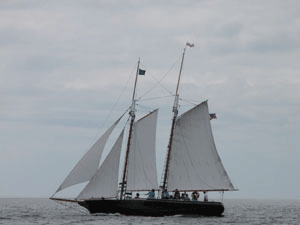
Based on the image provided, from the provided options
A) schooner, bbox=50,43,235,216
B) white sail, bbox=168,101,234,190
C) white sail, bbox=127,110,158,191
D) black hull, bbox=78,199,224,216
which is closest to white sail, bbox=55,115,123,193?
schooner, bbox=50,43,235,216

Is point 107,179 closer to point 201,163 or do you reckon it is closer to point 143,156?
point 143,156

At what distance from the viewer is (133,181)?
6206 cm

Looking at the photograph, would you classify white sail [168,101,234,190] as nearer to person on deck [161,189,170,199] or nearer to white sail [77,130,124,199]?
person on deck [161,189,170,199]

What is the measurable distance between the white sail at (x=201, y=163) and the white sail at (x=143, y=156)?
3368mm

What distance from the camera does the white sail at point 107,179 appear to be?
5978cm

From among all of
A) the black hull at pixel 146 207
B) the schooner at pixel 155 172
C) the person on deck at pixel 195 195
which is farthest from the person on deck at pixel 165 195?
the person on deck at pixel 195 195

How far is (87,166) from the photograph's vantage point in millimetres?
57938

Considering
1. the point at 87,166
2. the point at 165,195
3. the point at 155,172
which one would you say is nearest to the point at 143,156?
the point at 155,172

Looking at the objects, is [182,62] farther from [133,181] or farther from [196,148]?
[133,181]

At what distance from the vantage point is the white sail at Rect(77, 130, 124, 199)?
196 ft

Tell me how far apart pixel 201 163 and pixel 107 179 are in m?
10.6

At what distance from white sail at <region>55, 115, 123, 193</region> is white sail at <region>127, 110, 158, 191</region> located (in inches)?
197

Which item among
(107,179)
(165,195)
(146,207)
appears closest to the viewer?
(107,179)

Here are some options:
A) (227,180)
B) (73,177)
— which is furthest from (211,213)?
(73,177)
